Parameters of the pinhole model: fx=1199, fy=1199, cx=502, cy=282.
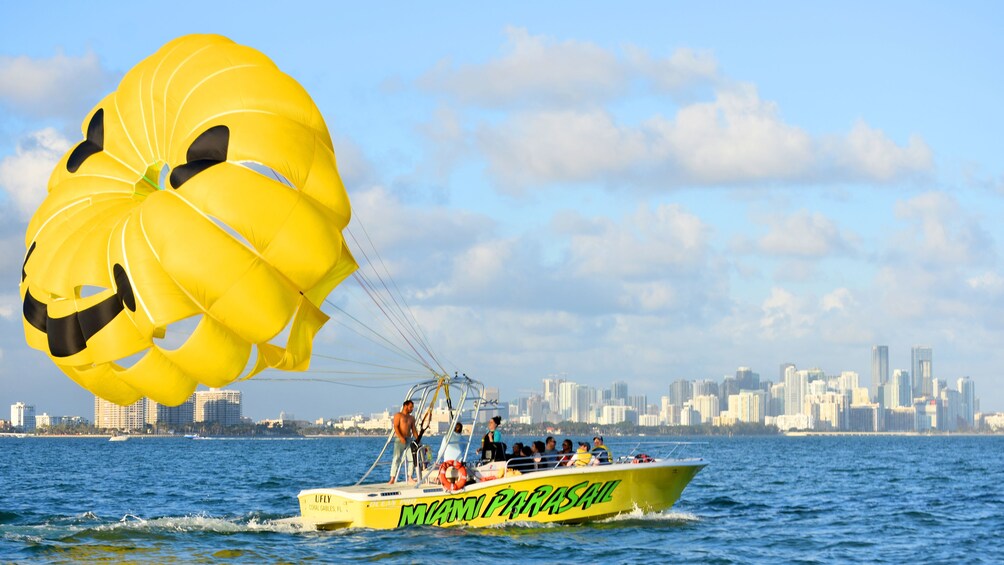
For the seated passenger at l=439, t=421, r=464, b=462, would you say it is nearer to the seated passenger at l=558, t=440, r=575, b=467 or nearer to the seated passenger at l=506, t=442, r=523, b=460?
the seated passenger at l=506, t=442, r=523, b=460

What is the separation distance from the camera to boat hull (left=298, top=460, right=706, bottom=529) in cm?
2022

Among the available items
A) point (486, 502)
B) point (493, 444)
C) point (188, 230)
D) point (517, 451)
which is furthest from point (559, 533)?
point (188, 230)

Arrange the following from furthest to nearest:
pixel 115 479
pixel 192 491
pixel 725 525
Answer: pixel 115 479, pixel 192 491, pixel 725 525

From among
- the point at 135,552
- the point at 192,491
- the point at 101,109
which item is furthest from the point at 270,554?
the point at 192,491

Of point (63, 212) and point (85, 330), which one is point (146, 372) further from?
A: point (63, 212)

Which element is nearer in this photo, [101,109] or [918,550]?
[101,109]

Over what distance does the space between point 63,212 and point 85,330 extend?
6.81 feet

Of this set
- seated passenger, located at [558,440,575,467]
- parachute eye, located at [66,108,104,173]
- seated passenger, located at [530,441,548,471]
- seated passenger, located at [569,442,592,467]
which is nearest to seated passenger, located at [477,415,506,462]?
seated passenger, located at [530,441,548,471]

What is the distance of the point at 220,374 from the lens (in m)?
17.8

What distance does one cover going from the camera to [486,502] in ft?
66.5

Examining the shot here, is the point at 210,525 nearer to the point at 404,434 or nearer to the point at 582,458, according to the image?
the point at 404,434

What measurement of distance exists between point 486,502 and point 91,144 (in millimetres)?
8717

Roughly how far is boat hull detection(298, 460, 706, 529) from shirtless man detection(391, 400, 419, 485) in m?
0.60

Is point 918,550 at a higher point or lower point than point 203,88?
lower
